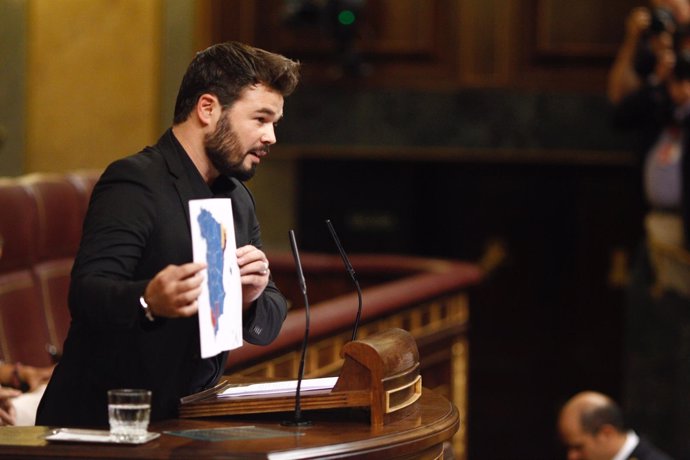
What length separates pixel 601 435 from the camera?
4.39 meters

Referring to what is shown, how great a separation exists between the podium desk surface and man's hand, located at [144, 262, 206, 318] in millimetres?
200

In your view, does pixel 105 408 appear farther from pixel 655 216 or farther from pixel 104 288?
pixel 655 216

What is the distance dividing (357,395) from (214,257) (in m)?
0.31

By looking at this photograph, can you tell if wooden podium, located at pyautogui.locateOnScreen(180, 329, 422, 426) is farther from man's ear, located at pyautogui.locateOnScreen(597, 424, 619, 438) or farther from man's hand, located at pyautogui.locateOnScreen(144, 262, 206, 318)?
man's ear, located at pyautogui.locateOnScreen(597, 424, 619, 438)

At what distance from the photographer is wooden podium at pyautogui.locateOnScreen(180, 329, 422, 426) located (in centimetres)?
211

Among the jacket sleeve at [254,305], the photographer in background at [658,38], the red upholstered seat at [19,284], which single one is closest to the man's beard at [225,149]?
the jacket sleeve at [254,305]

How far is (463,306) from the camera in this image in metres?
5.42

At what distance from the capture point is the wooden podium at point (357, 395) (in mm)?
2113

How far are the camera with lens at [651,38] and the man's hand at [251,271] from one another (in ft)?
11.4

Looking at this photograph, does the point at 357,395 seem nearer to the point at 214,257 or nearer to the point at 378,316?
the point at 214,257

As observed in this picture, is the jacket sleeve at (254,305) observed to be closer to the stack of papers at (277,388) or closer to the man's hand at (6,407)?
the stack of papers at (277,388)

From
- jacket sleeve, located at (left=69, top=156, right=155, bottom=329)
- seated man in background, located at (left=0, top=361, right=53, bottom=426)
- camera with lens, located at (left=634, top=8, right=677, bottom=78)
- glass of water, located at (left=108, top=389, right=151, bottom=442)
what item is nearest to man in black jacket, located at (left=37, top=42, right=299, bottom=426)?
jacket sleeve, located at (left=69, top=156, right=155, bottom=329)

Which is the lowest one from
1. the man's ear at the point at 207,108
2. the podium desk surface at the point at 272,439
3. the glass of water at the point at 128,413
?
the podium desk surface at the point at 272,439

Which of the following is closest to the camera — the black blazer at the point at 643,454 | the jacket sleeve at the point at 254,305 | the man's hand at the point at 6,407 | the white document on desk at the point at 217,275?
the white document on desk at the point at 217,275
